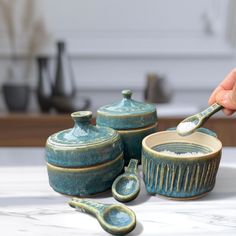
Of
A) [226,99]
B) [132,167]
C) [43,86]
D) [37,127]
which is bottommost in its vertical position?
[37,127]

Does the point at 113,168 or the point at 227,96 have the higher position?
the point at 227,96

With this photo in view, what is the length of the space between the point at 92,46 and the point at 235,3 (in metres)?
0.69

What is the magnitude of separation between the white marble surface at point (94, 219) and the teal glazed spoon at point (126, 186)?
2 cm

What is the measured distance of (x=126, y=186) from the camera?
0.66 m

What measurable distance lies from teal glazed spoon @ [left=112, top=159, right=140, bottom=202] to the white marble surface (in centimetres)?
2

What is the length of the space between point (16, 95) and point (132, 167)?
1.12 metres

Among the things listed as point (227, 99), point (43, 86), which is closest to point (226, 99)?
point (227, 99)

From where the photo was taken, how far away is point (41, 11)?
187 cm

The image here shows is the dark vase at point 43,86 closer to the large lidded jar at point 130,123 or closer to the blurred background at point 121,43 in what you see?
the blurred background at point 121,43

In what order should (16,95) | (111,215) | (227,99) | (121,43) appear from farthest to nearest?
(121,43), (16,95), (227,99), (111,215)

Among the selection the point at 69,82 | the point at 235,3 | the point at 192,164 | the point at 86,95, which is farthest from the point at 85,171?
the point at 235,3

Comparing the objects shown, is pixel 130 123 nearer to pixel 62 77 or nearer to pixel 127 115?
pixel 127 115

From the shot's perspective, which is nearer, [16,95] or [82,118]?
[82,118]

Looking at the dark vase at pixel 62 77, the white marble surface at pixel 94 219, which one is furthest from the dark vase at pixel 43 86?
the white marble surface at pixel 94 219
